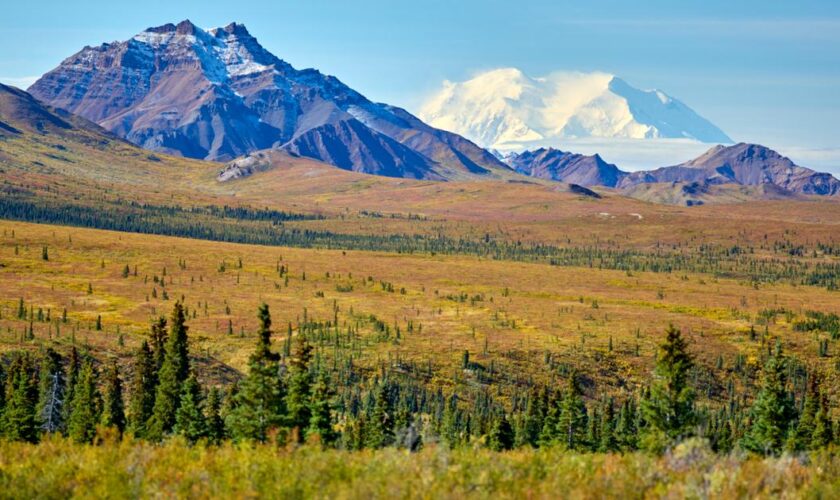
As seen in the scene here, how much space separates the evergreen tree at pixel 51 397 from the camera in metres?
63.7

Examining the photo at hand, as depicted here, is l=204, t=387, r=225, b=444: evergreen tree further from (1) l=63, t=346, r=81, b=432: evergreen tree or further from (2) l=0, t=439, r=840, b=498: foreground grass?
(2) l=0, t=439, r=840, b=498: foreground grass

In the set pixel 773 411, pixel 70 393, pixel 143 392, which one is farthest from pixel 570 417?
pixel 70 393

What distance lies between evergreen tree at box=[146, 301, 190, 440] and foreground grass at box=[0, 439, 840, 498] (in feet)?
126

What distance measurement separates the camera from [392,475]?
17938mm

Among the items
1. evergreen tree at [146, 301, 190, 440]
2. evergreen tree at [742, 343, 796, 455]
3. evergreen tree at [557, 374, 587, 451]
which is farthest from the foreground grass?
evergreen tree at [557, 374, 587, 451]

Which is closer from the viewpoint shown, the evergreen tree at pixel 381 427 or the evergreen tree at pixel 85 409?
the evergreen tree at pixel 85 409

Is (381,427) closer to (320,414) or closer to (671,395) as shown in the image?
(320,414)

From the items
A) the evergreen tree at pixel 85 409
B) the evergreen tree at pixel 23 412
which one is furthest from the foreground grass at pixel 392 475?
the evergreen tree at pixel 85 409

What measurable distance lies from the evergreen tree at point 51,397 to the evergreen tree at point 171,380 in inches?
268

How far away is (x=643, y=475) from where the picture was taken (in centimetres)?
1875

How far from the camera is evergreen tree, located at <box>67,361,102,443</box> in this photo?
58.9m

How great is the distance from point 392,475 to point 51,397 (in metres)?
55.3

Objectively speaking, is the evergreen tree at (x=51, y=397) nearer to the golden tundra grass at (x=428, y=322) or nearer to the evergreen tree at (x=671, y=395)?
the golden tundra grass at (x=428, y=322)

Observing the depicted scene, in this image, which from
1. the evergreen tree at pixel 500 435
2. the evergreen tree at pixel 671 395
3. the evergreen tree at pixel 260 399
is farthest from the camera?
the evergreen tree at pixel 500 435
